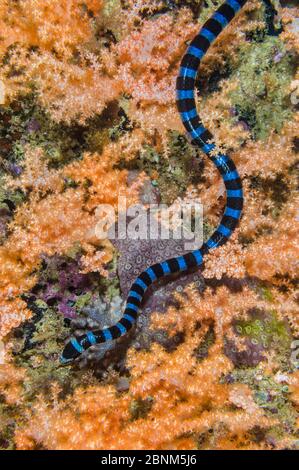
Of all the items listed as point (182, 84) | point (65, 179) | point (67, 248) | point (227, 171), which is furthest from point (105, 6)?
point (67, 248)

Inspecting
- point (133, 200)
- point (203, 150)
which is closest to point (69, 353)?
point (133, 200)

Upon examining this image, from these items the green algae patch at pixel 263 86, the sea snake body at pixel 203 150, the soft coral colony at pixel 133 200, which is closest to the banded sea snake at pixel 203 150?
the sea snake body at pixel 203 150

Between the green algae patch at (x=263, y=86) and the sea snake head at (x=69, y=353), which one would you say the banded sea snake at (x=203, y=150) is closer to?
the sea snake head at (x=69, y=353)

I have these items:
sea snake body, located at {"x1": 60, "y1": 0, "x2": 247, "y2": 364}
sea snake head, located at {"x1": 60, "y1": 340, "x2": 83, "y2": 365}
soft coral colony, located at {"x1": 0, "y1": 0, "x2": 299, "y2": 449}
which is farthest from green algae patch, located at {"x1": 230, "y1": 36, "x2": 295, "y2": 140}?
sea snake head, located at {"x1": 60, "y1": 340, "x2": 83, "y2": 365}

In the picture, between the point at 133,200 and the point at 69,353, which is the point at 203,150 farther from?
the point at 69,353

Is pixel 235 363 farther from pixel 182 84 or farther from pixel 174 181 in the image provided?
pixel 182 84

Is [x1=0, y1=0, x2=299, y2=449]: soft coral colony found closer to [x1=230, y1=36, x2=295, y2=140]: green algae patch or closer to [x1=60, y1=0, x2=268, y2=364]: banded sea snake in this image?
[x1=230, y1=36, x2=295, y2=140]: green algae patch
